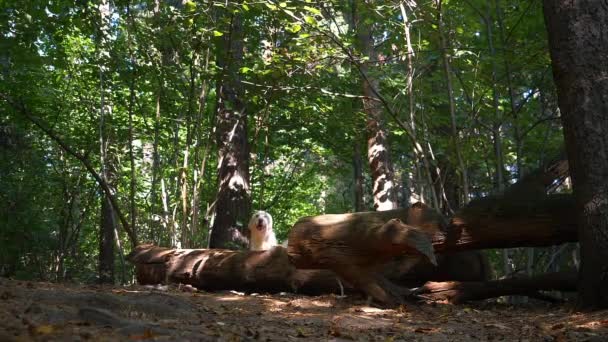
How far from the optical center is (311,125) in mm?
12555

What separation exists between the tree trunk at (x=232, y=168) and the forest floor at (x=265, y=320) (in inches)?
170

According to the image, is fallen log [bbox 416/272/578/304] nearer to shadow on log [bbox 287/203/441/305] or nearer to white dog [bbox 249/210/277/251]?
shadow on log [bbox 287/203/441/305]

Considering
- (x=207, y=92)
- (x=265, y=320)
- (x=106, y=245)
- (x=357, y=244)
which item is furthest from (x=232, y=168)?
(x=265, y=320)

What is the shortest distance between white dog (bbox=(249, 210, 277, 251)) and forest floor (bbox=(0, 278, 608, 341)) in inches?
130

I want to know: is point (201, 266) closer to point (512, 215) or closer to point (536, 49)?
point (512, 215)

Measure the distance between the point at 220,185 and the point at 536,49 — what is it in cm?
588

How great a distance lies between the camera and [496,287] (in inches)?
241

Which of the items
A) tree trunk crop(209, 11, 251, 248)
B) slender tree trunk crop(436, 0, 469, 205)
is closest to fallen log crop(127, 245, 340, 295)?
slender tree trunk crop(436, 0, 469, 205)

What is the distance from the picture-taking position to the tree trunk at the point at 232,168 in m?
10.6

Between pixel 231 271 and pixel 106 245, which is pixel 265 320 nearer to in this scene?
pixel 231 271

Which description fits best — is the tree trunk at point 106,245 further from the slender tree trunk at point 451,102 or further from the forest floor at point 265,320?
the slender tree trunk at point 451,102

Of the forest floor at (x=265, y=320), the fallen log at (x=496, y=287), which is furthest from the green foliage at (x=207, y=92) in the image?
the forest floor at (x=265, y=320)

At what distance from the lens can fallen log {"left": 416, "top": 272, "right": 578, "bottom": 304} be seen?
5.96 m

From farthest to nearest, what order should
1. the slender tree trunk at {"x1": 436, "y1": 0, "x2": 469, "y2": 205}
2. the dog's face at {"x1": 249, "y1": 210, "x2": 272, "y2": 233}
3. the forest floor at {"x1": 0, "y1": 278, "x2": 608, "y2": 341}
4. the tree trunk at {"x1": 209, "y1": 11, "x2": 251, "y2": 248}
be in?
the tree trunk at {"x1": 209, "y1": 11, "x2": 251, "y2": 248}, the dog's face at {"x1": 249, "y1": 210, "x2": 272, "y2": 233}, the slender tree trunk at {"x1": 436, "y1": 0, "x2": 469, "y2": 205}, the forest floor at {"x1": 0, "y1": 278, "x2": 608, "y2": 341}
